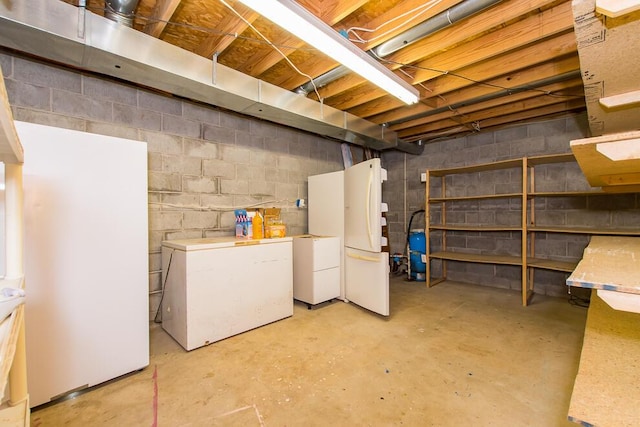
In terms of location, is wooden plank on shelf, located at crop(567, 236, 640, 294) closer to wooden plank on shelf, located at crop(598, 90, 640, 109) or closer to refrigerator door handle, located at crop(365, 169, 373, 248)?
wooden plank on shelf, located at crop(598, 90, 640, 109)

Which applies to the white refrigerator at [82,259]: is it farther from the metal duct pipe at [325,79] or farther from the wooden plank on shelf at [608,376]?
the wooden plank on shelf at [608,376]

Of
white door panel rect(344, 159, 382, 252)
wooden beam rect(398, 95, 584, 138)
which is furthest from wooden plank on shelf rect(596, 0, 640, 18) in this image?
wooden beam rect(398, 95, 584, 138)

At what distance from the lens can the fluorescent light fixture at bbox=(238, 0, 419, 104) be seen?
1.44m

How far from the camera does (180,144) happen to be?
9.18 ft

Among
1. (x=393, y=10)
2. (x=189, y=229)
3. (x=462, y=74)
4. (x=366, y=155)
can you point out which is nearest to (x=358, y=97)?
(x=462, y=74)

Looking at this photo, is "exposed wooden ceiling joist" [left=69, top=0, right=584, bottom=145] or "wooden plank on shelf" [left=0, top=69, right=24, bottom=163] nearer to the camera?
"wooden plank on shelf" [left=0, top=69, right=24, bottom=163]

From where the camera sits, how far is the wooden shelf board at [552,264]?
303 centimetres

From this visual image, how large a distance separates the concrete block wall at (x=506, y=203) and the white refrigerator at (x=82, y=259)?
398cm

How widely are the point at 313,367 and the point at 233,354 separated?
64 cm

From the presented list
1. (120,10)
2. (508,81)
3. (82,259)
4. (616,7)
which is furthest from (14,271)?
(508,81)

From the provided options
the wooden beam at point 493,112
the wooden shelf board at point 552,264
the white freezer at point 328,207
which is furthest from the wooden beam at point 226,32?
the wooden shelf board at point 552,264

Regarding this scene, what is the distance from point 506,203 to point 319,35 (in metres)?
3.51

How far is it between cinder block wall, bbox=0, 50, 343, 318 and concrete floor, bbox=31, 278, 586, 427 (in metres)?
1.05

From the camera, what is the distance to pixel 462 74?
2592mm
